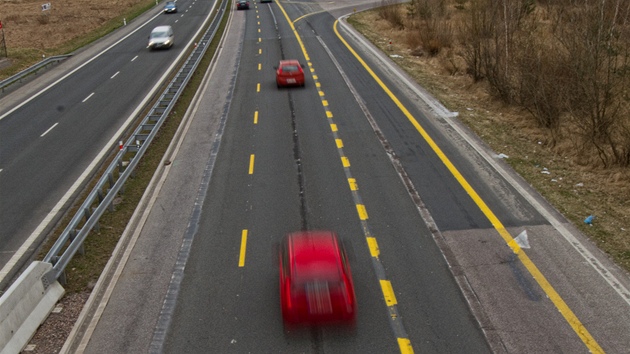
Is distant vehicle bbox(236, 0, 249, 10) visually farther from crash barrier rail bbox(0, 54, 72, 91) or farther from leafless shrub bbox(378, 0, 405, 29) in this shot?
crash barrier rail bbox(0, 54, 72, 91)

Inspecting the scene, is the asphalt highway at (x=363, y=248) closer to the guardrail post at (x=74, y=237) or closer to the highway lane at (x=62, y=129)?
the guardrail post at (x=74, y=237)

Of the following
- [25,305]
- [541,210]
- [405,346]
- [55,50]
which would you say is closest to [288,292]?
[405,346]

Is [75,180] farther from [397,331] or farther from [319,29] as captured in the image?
[319,29]

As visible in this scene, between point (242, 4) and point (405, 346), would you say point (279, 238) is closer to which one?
point (405, 346)

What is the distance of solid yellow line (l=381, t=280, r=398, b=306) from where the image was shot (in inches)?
436

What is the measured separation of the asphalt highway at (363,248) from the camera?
1016cm

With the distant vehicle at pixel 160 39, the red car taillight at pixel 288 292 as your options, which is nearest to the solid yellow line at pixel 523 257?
the red car taillight at pixel 288 292

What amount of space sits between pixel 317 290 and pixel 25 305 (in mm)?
5513

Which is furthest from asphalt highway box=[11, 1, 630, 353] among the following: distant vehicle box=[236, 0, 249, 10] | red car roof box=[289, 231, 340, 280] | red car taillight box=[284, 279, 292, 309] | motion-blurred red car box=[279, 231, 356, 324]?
distant vehicle box=[236, 0, 249, 10]

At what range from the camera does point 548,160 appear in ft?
61.0

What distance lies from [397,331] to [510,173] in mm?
8805

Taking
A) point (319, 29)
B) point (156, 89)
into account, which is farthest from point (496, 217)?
point (319, 29)

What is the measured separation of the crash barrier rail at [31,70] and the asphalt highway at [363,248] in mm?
14939

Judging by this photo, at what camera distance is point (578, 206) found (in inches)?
586
